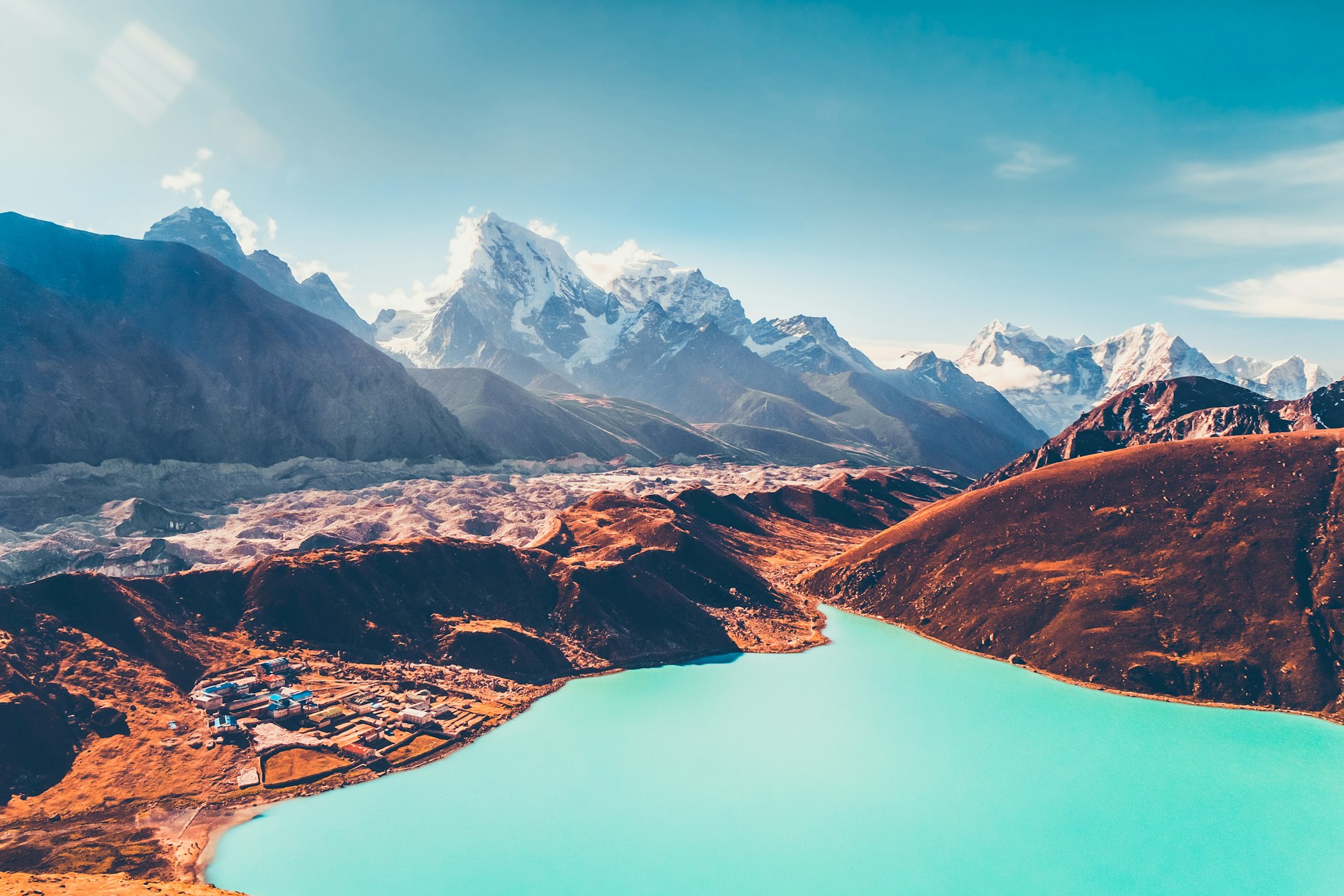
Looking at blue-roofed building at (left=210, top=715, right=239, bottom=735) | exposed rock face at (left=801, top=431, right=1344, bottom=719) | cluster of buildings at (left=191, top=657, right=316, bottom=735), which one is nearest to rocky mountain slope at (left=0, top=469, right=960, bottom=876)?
blue-roofed building at (left=210, top=715, right=239, bottom=735)

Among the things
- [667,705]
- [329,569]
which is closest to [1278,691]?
[667,705]

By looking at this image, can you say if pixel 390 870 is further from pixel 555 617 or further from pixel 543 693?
pixel 555 617

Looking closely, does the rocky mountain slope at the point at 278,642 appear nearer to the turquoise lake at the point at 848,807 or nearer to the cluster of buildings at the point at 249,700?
the cluster of buildings at the point at 249,700

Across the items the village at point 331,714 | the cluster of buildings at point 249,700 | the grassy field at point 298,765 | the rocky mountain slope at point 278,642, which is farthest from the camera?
the cluster of buildings at point 249,700

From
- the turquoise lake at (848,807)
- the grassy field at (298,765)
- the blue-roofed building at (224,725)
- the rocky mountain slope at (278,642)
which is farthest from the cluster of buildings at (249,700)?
the turquoise lake at (848,807)

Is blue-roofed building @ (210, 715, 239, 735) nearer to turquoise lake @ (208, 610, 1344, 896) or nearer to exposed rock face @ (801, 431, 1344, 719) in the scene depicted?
turquoise lake @ (208, 610, 1344, 896)
